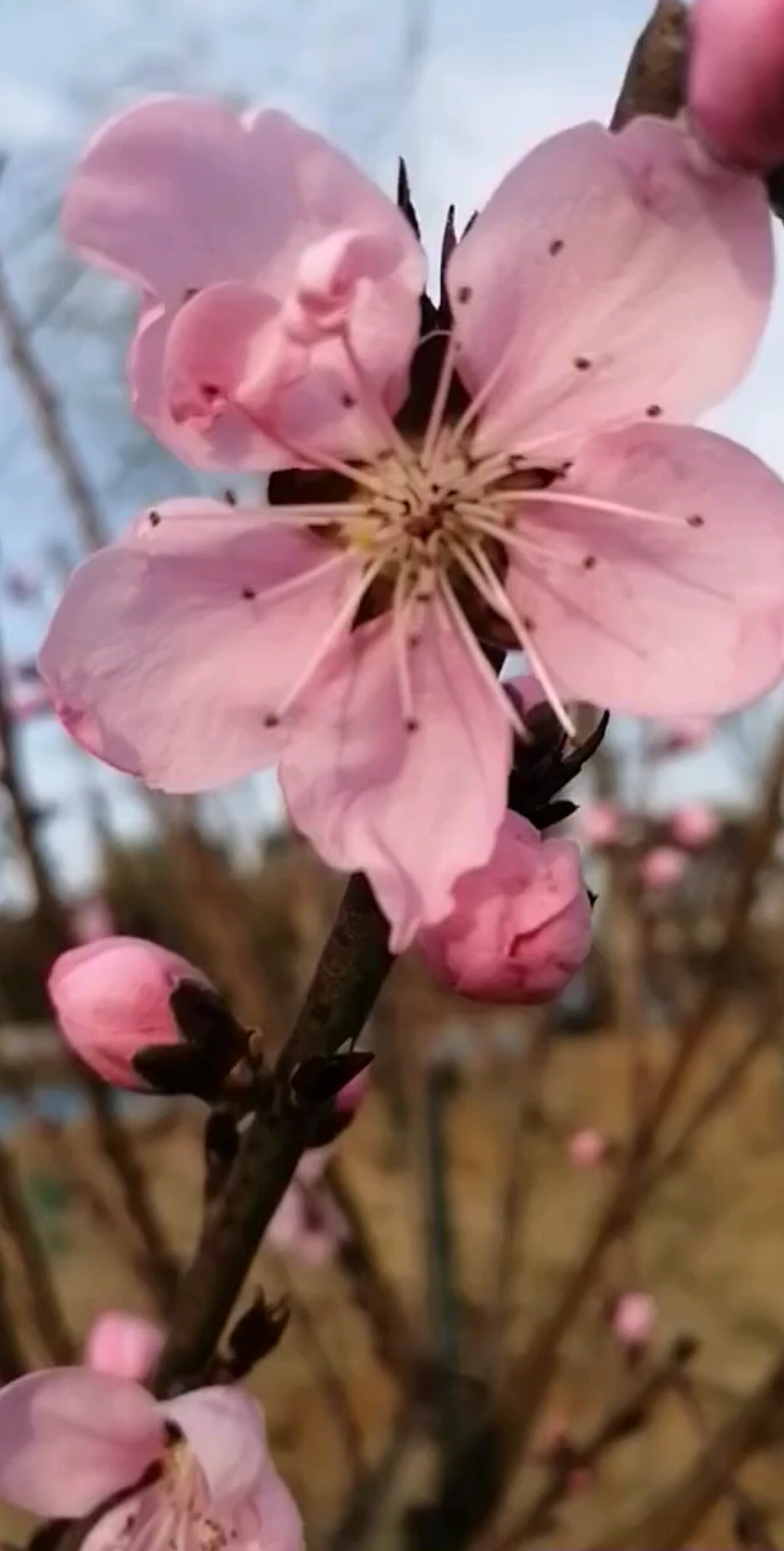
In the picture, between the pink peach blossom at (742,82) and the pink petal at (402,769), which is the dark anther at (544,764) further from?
the pink peach blossom at (742,82)

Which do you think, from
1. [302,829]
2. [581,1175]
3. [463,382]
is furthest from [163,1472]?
[581,1175]

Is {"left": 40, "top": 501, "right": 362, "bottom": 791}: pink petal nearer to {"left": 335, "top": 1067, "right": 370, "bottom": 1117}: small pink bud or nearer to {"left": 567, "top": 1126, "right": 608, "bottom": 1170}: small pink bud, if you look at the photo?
{"left": 335, "top": 1067, "right": 370, "bottom": 1117}: small pink bud

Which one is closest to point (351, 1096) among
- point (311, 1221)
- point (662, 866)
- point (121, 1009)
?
point (121, 1009)

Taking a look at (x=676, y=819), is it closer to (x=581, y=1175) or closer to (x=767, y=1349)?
(x=767, y=1349)

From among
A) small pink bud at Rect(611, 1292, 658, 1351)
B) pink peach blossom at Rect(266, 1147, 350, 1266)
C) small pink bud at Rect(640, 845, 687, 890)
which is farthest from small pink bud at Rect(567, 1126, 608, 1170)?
pink peach blossom at Rect(266, 1147, 350, 1266)

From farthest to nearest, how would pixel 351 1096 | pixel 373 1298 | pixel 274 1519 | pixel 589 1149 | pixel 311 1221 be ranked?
pixel 589 1149
pixel 311 1221
pixel 373 1298
pixel 351 1096
pixel 274 1519

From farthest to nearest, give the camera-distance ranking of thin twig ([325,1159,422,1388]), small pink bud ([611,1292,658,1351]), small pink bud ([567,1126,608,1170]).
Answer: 1. small pink bud ([567,1126,608,1170])
2. small pink bud ([611,1292,658,1351])
3. thin twig ([325,1159,422,1388])

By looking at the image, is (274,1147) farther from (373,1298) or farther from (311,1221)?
(311,1221)
